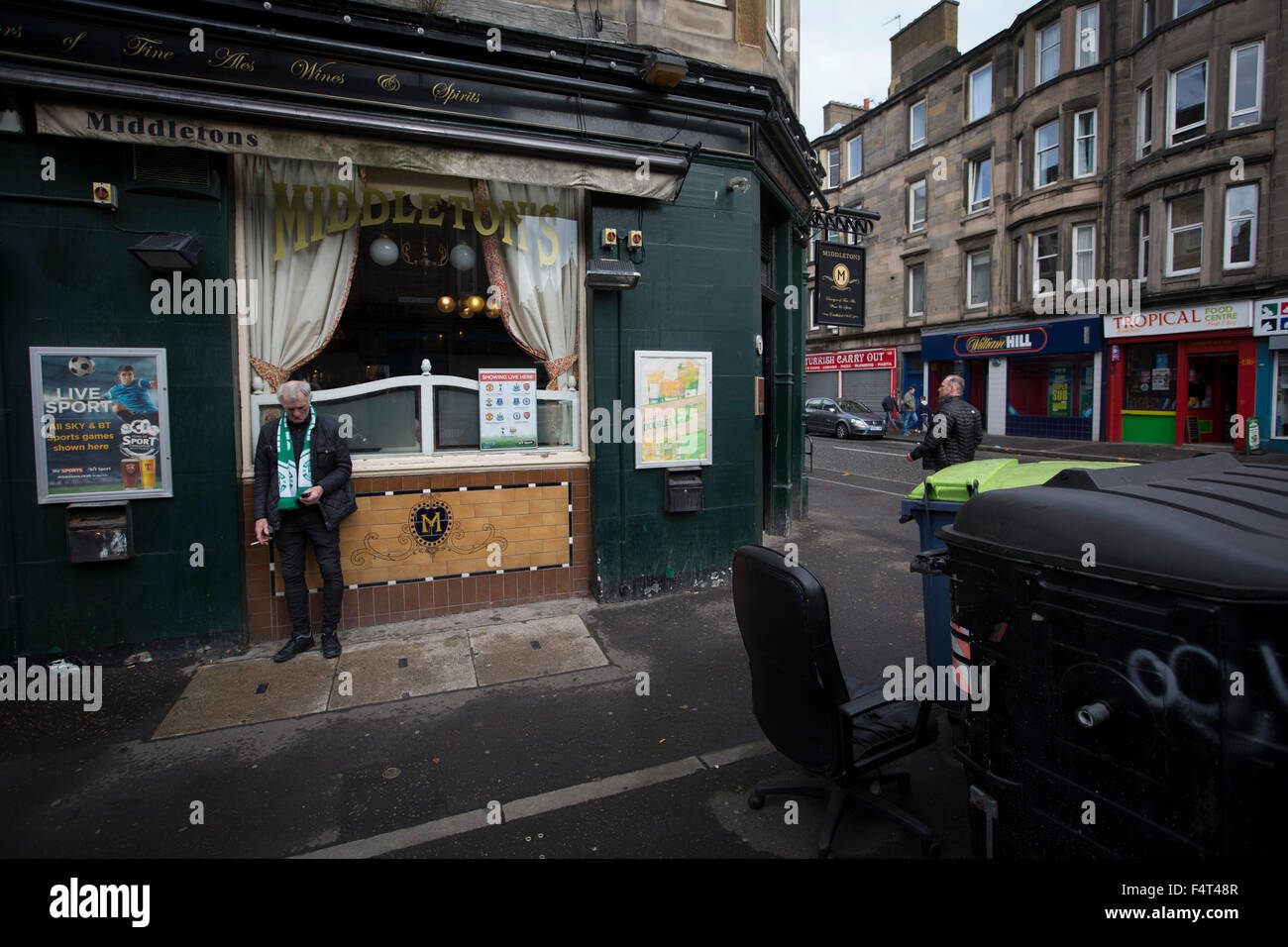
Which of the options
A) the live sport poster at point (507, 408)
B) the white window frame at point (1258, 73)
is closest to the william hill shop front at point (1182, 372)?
the white window frame at point (1258, 73)

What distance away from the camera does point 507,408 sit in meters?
6.24

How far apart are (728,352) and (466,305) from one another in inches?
101

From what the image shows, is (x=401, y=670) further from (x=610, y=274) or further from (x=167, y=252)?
(x=610, y=274)

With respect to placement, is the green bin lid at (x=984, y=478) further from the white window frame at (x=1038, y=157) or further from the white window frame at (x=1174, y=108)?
the white window frame at (x=1038, y=157)

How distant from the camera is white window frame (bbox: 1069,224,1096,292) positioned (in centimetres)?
2170

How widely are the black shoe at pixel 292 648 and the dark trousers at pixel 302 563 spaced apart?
3 centimetres

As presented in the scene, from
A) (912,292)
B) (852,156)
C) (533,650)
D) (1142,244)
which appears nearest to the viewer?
(533,650)

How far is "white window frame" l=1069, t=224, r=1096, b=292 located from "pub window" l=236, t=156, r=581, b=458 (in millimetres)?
21751

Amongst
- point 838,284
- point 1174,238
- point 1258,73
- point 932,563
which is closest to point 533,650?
point 932,563

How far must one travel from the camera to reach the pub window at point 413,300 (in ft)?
18.2

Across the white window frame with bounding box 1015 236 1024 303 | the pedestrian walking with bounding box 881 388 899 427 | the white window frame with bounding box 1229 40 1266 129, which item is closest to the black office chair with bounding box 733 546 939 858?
the white window frame with bounding box 1229 40 1266 129

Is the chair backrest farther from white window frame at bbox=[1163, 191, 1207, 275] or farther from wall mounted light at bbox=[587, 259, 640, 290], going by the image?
white window frame at bbox=[1163, 191, 1207, 275]

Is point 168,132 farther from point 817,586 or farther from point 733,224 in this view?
point 817,586

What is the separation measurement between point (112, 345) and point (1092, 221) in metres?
25.6
